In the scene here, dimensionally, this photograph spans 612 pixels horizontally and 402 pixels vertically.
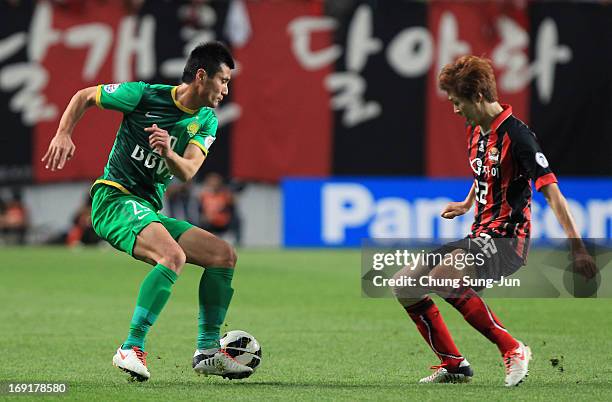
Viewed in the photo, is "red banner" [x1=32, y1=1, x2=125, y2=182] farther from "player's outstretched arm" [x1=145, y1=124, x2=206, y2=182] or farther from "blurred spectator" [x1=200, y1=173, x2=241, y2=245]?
"player's outstretched arm" [x1=145, y1=124, x2=206, y2=182]

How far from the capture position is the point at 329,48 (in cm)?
2158

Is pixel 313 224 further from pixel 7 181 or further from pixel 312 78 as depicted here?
pixel 7 181

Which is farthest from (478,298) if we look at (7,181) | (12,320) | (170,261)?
(7,181)

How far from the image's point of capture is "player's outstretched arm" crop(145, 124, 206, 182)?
252 inches

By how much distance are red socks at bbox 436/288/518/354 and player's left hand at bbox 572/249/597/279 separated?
808 mm

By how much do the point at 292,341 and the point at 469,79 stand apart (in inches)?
130

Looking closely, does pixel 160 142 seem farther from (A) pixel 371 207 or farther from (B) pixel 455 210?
(A) pixel 371 207

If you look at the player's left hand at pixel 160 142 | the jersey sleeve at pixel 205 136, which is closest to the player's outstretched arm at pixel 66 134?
the player's left hand at pixel 160 142

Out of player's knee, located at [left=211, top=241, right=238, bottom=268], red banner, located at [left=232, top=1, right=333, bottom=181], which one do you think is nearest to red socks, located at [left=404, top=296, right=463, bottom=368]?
player's knee, located at [left=211, top=241, right=238, bottom=268]

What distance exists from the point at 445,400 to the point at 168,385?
5.11 feet

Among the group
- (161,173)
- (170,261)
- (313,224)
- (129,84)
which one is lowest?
(313,224)

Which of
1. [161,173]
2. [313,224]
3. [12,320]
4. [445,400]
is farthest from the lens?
[313,224]


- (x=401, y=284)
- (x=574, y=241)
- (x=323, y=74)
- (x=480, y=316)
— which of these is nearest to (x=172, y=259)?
(x=401, y=284)

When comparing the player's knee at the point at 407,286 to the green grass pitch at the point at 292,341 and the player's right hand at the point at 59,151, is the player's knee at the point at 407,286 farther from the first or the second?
the player's right hand at the point at 59,151
